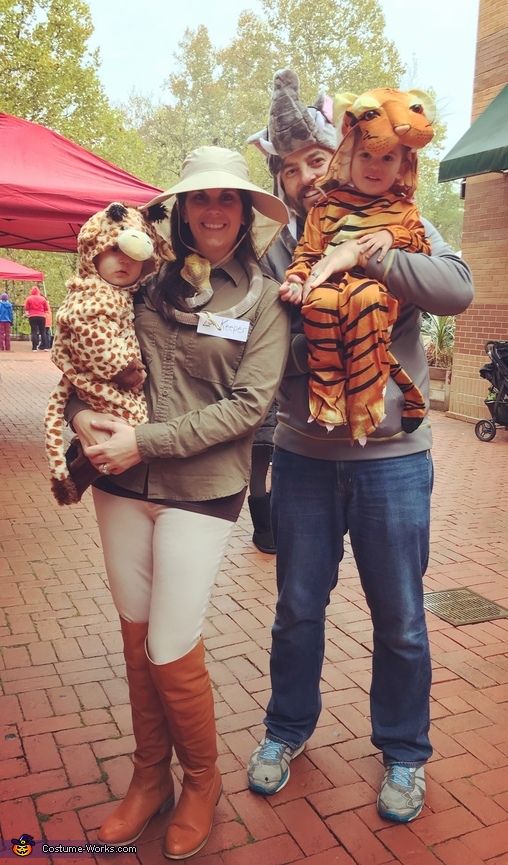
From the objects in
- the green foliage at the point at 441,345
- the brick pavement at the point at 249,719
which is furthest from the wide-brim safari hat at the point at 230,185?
the green foliage at the point at 441,345

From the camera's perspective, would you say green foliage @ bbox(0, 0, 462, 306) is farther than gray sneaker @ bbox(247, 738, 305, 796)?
Yes

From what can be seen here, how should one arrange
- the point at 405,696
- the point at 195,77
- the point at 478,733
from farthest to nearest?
the point at 195,77, the point at 478,733, the point at 405,696

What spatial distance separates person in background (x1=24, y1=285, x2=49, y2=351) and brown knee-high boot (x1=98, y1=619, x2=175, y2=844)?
20.0 metres

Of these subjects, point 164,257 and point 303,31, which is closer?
point 164,257

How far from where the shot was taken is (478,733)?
2.96 m

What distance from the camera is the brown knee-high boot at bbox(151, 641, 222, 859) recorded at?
2135 mm

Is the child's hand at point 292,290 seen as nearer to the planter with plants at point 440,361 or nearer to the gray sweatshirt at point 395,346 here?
the gray sweatshirt at point 395,346

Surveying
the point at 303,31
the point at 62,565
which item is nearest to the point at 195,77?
the point at 303,31

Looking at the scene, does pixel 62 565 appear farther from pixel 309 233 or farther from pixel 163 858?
pixel 309 233

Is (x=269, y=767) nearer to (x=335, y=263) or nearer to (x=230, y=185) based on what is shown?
(x=335, y=263)

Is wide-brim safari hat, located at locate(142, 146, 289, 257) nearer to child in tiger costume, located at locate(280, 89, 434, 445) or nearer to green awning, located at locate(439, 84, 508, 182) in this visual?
child in tiger costume, located at locate(280, 89, 434, 445)

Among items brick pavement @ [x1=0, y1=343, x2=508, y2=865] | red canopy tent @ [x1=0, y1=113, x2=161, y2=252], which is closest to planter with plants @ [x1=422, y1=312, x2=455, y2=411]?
red canopy tent @ [x1=0, y1=113, x2=161, y2=252]

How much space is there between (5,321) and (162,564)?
2025cm

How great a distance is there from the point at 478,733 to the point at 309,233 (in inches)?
81.7
